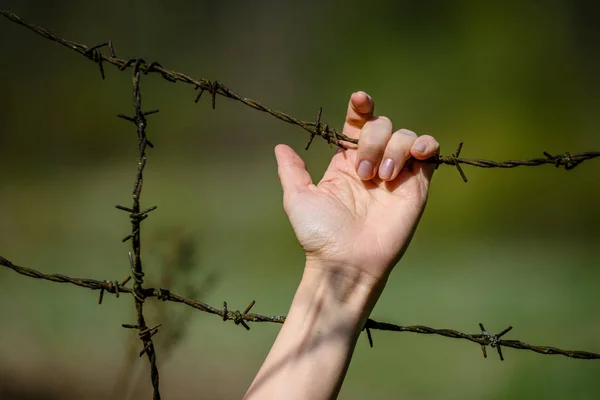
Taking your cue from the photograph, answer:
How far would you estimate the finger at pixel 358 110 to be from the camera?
3.17 ft

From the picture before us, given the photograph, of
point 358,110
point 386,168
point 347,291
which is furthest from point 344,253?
point 358,110

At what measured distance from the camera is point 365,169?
3.05ft

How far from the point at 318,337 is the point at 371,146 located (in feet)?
1.28

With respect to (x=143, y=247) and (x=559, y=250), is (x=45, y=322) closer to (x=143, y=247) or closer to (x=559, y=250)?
(x=143, y=247)

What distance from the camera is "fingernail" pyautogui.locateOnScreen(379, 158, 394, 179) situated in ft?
2.98

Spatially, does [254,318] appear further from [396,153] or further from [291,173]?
[396,153]

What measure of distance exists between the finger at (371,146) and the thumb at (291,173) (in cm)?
14

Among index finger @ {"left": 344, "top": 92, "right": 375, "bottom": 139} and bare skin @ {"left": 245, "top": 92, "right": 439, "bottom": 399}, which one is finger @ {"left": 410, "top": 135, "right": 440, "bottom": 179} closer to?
bare skin @ {"left": 245, "top": 92, "right": 439, "bottom": 399}

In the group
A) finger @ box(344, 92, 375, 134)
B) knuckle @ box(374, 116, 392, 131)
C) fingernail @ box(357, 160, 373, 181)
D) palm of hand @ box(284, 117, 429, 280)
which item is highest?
finger @ box(344, 92, 375, 134)

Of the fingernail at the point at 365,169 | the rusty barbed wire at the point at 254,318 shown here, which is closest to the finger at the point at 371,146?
the fingernail at the point at 365,169

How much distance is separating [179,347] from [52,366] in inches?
25.2

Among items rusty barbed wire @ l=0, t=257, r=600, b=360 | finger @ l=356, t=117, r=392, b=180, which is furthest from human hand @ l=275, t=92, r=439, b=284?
rusty barbed wire @ l=0, t=257, r=600, b=360

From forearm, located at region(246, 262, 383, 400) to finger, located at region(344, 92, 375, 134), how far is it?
1.13 feet

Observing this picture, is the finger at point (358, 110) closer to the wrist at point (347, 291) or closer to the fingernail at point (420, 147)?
the fingernail at point (420, 147)
